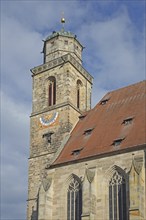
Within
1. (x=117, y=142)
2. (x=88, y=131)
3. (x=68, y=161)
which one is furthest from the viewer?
(x=88, y=131)

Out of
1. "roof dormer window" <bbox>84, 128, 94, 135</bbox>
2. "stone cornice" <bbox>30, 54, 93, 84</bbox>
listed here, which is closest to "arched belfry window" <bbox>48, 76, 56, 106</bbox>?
"stone cornice" <bbox>30, 54, 93, 84</bbox>

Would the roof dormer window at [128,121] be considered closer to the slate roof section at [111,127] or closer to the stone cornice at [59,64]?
the slate roof section at [111,127]

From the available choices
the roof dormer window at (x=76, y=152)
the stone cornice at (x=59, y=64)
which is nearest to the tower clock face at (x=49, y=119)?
the stone cornice at (x=59, y=64)

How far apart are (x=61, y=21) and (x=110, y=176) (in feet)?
50.3

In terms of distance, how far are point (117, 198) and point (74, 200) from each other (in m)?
2.56

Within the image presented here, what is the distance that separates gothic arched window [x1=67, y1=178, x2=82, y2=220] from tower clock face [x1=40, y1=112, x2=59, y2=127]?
567 cm

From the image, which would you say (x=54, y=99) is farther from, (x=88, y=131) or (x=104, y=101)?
(x=88, y=131)

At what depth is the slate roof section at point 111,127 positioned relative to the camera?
2355cm

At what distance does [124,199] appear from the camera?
72.3ft

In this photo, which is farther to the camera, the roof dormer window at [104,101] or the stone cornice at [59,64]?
the stone cornice at [59,64]

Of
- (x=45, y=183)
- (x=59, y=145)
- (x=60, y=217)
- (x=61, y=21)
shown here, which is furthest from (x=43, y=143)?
(x=61, y=21)

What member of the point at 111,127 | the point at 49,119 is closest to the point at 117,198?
the point at 111,127

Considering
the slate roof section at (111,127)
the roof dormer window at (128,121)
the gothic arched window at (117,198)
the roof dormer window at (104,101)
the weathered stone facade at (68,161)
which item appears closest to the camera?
the gothic arched window at (117,198)

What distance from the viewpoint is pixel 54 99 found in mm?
30141
